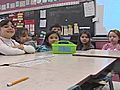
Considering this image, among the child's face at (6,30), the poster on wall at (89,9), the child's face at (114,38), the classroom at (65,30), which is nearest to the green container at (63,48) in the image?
the classroom at (65,30)

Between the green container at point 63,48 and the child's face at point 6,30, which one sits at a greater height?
the child's face at point 6,30

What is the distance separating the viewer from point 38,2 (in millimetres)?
4184

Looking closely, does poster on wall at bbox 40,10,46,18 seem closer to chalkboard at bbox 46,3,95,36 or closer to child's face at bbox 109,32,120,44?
chalkboard at bbox 46,3,95,36

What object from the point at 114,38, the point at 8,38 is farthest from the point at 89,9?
the point at 8,38

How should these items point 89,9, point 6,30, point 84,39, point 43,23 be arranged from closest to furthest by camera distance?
point 6,30, point 84,39, point 89,9, point 43,23

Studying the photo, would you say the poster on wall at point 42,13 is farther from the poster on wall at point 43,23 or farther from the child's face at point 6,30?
the child's face at point 6,30

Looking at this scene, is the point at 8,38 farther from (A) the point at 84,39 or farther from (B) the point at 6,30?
(A) the point at 84,39

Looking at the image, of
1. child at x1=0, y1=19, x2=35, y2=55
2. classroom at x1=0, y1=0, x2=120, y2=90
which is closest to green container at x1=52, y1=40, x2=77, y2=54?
classroom at x1=0, y1=0, x2=120, y2=90

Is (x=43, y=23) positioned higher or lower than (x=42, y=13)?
lower

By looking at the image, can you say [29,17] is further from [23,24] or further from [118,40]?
[118,40]

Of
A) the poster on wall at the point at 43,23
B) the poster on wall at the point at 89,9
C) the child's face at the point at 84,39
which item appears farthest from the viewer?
the poster on wall at the point at 43,23

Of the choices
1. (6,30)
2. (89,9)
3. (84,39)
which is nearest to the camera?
(6,30)

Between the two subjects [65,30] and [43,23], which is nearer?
[65,30]

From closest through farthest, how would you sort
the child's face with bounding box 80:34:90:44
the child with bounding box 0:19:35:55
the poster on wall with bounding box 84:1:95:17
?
the child with bounding box 0:19:35:55 < the child's face with bounding box 80:34:90:44 < the poster on wall with bounding box 84:1:95:17
